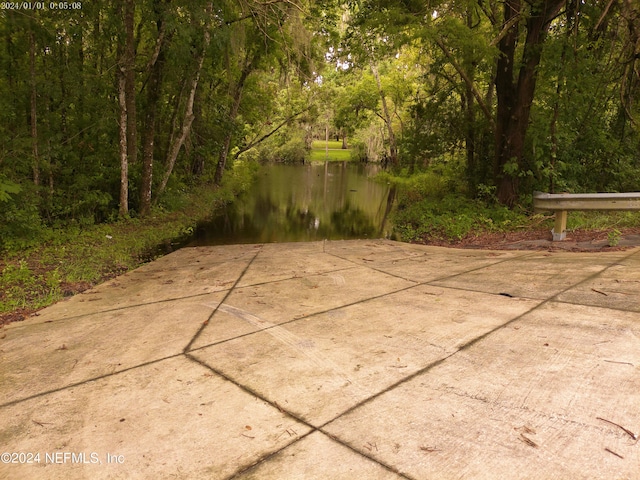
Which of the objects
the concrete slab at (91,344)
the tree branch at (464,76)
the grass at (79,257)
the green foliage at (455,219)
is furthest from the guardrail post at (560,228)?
the grass at (79,257)

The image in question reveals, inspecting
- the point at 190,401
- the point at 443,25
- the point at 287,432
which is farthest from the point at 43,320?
the point at 443,25

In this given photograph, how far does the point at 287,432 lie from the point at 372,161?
218 feet

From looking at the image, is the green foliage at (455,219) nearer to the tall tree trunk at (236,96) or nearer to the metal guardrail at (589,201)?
the metal guardrail at (589,201)

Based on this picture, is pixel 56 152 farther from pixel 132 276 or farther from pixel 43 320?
pixel 43 320

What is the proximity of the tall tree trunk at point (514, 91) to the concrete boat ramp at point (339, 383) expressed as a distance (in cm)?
669

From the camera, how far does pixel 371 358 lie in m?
3.67

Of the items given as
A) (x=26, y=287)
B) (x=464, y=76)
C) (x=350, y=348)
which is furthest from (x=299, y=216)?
(x=350, y=348)

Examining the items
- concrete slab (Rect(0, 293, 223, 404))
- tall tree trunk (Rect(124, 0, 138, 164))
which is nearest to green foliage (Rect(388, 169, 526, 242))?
concrete slab (Rect(0, 293, 223, 404))

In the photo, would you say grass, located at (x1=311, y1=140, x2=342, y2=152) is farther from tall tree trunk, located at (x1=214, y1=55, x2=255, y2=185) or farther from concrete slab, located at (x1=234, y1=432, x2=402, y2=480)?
concrete slab, located at (x1=234, y1=432, x2=402, y2=480)

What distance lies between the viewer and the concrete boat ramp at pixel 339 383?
247 cm

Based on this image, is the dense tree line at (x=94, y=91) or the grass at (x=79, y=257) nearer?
the grass at (x=79, y=257)

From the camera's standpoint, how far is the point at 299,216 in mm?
18906
